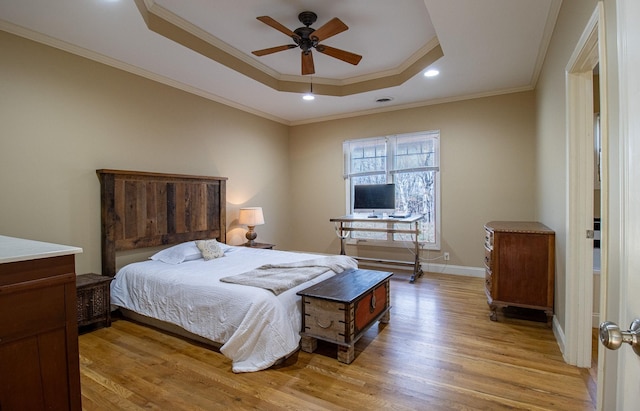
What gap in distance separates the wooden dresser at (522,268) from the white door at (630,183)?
7.62ft

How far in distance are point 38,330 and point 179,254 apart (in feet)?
7.31

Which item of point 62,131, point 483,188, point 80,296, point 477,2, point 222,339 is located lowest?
point 222,339

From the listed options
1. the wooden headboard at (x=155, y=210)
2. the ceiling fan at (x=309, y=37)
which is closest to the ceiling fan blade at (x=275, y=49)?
the ceiling fan at (x=309, y=37)

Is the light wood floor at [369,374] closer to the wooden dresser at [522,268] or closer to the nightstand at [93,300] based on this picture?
the nightstand at [93,300]

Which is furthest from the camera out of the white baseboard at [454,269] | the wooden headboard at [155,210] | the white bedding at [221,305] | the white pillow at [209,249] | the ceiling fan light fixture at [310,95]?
the white baseboard at [454,269]

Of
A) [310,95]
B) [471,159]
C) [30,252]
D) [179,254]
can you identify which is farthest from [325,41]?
[30,252]

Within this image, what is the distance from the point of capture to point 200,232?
421cm

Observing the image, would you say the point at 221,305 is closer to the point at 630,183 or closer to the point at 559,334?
the point at 630,183

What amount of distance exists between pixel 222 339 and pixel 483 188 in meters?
3.96

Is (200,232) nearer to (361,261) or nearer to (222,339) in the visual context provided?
(222,339)

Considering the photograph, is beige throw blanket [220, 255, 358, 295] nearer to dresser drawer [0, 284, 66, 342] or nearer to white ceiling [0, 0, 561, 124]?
dresser drawer [0, 284, 66, 342]

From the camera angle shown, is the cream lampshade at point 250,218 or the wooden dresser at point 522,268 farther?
the cream lampshade at point 250,218

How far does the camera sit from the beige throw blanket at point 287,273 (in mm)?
2527

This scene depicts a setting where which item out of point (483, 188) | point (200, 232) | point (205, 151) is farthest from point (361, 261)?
point (205, 151)
